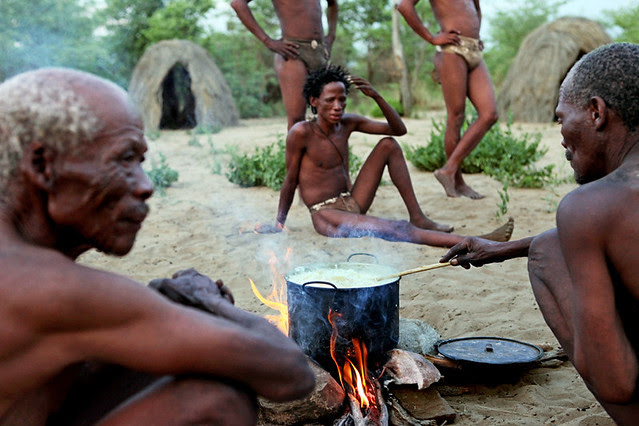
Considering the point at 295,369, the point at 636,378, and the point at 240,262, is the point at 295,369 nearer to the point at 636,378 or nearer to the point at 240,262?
the point at 636,378

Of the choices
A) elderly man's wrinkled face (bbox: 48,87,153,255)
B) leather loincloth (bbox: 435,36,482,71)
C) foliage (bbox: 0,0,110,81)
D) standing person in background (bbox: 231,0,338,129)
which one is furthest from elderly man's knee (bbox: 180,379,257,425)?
foliage (bbox: 0,0,110,81)

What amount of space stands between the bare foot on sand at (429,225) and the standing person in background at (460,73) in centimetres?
97

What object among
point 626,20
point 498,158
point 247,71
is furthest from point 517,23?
point 498,158

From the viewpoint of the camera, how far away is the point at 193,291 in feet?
5.37

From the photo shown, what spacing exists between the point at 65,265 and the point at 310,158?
3.78m

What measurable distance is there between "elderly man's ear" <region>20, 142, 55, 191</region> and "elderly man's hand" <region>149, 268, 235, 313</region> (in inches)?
16.2

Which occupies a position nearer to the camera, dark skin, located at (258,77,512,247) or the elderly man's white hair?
the elderly man's white hair

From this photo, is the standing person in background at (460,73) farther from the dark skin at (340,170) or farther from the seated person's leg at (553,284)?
the seated person's leg at (553,284)

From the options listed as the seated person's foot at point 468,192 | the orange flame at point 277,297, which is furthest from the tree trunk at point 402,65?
the orange flame at point 277,297

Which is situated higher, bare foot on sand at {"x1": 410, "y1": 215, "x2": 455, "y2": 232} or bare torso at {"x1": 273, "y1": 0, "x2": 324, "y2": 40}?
bare torso at {"x1": 273, "y1": 0, "x2": 324, "y2": 40}

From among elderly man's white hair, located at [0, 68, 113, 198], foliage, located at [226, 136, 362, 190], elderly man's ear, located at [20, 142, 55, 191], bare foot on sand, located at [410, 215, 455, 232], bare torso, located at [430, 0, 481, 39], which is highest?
bare torso, located at [430, 0, 481, 39]

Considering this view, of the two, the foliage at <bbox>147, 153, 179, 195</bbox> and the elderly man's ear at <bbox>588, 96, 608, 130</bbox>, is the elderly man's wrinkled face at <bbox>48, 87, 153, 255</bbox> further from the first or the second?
the foliage at <bbox>147, 153, 179, 195</bbox>

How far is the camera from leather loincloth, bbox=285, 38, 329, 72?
5.62 metres

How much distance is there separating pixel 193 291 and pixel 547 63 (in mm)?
12893
